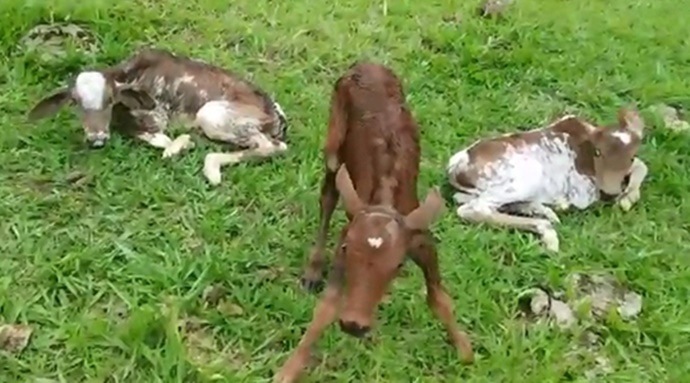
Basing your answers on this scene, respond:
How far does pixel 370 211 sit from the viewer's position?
3.77 metres

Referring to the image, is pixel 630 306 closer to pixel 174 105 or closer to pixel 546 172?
pixel 546 172

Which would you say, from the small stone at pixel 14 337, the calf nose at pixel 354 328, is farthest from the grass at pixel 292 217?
the calf nose at pixel 354 328

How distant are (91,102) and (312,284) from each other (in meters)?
1.65

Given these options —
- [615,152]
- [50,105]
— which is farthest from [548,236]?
[50,105]

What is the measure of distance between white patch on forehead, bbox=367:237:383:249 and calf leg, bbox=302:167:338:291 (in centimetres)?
91

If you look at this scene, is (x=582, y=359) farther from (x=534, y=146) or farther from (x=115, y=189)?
(x=115, y=189)

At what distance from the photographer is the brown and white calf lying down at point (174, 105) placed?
18.2 ft

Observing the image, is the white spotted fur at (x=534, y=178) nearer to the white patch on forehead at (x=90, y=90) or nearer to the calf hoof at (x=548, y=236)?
the calf hoof at (x=548, y=236)

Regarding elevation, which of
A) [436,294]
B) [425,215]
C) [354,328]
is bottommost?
[436,294]

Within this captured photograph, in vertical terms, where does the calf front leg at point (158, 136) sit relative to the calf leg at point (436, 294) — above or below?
below

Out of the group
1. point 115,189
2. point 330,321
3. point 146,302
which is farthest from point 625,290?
point 115,189

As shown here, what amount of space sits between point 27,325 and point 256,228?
45.1 inches

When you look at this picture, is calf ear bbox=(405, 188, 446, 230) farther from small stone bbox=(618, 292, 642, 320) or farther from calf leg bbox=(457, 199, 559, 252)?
calf leg bbox=(457, 199, 559, 252)

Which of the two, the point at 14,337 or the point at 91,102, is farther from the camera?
the point at 91,102
